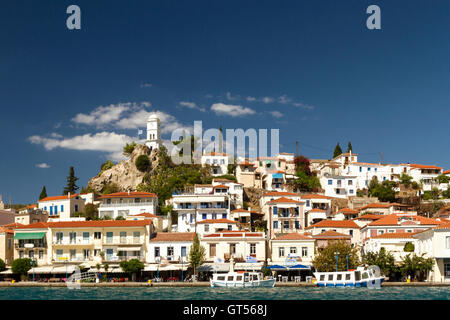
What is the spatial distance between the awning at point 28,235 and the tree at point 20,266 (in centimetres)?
429

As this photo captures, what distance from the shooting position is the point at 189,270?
54375 millimetres

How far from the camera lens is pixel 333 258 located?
52.2m

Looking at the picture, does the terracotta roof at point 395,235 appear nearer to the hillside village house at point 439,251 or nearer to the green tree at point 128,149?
the hillside village house at point 439,251

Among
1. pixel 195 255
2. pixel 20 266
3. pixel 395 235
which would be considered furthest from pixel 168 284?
pixel 395 235

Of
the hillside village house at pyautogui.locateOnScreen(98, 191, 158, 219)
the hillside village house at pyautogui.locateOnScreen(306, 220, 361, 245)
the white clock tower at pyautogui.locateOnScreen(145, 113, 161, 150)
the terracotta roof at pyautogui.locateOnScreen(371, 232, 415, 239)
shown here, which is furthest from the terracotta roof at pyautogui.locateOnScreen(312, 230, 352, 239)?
the white clock tower at pyautogui.locateOnScreen(145, 113, 161, 150)

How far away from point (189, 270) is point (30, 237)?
19.5 m

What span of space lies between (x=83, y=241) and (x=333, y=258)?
2780 centimetres

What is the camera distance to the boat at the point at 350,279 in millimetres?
46594

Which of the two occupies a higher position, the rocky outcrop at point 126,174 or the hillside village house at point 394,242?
the rocky outcrop at point 126,174

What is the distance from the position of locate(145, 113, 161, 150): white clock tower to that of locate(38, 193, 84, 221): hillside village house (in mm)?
31896

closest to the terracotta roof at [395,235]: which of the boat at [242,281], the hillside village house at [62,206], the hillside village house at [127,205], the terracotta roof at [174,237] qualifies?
the boat at [242,281]

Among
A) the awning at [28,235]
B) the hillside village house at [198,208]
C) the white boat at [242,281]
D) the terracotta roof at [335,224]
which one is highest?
the hillside village house at [198,208]
